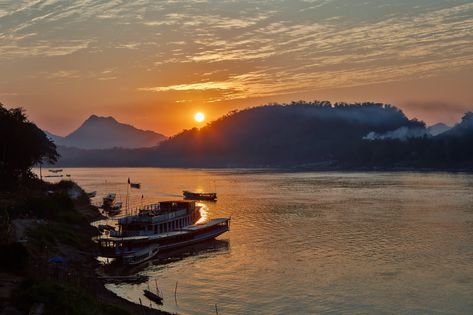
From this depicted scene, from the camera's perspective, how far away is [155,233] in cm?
6425

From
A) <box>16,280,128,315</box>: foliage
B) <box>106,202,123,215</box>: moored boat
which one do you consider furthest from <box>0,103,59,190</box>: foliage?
<box>16,280,128,315</box>: foliage

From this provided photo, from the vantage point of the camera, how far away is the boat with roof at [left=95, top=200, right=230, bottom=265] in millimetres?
55031

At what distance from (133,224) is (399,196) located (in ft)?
286

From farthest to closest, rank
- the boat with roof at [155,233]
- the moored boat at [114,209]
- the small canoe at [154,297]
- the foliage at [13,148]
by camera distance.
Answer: the moored boat at [114,209] < the foliage at [13,148] < the boat with roof at [155,233] < the small canoe at [154,297]

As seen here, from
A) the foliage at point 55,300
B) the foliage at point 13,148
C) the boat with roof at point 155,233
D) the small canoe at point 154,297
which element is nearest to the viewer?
the foliage at point 55,300

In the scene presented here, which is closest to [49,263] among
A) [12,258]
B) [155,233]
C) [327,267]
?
[12,258]

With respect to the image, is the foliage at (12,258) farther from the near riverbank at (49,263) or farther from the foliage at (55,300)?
the foliage at (55,300)

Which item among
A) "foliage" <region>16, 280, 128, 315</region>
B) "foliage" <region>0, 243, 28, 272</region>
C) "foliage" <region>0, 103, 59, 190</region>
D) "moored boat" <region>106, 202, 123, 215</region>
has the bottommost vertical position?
"moored boat" <region>106, 202, 123, 215</region>

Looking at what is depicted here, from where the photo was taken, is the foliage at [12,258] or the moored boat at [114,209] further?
the moored boat at [114,209]

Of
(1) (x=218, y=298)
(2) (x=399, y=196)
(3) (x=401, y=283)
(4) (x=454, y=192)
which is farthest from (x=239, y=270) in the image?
(4) (x=454, y=192)

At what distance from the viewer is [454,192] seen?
452 ft

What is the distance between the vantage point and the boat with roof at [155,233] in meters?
55.0

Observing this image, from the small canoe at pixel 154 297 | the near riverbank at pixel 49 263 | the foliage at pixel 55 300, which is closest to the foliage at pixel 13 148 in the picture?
the near riverbank at pixel 49 263

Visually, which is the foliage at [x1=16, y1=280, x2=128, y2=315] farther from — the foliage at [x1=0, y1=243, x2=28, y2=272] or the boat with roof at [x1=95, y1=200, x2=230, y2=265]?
the boat with roof at [x1=95, y1=200, x2=230, y2=265]
